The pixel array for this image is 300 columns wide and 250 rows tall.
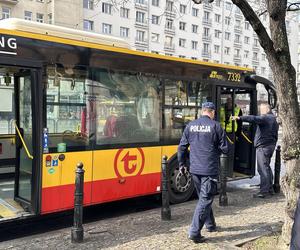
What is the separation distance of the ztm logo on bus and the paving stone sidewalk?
27.7 inches

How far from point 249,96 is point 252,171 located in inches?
66.5

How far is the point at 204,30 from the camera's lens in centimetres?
6638

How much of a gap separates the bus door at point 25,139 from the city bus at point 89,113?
0.01 meters

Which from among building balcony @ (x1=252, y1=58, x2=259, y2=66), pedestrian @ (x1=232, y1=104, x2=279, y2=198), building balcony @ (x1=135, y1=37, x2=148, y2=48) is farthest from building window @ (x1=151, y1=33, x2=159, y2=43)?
Result: pedestrian @ (x1=232, y1=104, x2=279, y2=198)

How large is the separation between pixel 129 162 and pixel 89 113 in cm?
111

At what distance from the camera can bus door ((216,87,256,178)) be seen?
8570 millimetres

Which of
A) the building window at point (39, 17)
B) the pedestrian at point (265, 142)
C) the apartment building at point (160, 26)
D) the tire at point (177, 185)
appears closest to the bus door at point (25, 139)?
the tire at point (177, 185)

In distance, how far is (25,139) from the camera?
5879mm

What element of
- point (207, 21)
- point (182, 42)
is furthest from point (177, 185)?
point (207, 21)

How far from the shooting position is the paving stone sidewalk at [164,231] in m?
5.03

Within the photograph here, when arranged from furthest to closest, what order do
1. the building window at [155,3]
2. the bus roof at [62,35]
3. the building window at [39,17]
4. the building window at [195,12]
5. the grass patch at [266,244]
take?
the building window at [195,12] < the building window at [155,3] < the building window at [39,17] < the bus roof at [62,35] < the grass patch at [266,244]

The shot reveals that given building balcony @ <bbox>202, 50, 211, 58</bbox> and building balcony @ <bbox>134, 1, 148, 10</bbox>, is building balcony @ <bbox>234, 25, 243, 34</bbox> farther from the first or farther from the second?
building balcony @ <bbox>134, 1, 148, 10</bbox>

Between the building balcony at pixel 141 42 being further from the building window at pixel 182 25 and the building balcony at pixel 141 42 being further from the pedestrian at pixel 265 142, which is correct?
the pedestrian at pixel 265 142

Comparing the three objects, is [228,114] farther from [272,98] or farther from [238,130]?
[272,98]
